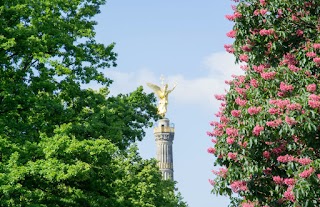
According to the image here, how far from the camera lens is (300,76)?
15945 millimetres

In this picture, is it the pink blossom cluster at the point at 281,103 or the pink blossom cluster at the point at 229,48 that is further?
the pink blossom cluster at the point at 229,48

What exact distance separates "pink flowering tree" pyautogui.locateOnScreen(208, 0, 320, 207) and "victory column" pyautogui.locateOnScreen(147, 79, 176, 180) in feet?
302

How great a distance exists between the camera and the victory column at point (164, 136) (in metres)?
110

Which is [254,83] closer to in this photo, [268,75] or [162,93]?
[268,75]

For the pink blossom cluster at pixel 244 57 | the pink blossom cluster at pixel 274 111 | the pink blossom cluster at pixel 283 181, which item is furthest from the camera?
the pink blossom cluster at pixel 244 57

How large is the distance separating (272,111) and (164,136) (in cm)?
9815

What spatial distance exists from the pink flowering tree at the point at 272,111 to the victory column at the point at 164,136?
92.0 m

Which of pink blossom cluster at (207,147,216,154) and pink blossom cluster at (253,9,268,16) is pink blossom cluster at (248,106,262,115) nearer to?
pink blossom cluster at (207,147,216,154)

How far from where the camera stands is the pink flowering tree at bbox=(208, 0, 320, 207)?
14.9 m

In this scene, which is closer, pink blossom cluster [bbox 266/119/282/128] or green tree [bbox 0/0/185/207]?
pink blossom cluster [bbox 266/119/282/128]

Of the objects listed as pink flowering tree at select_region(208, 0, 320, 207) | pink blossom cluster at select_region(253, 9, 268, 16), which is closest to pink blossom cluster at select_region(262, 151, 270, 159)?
pink flowering tree at select_region(208, 0, 320, 207)

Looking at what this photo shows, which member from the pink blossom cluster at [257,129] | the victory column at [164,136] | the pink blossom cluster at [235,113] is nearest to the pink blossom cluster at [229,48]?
the pink blossom cluster at [235,113]

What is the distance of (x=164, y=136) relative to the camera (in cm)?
11306

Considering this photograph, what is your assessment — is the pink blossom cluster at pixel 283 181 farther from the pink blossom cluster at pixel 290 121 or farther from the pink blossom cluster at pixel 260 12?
the pink blossom cluster at pixel 260 12
